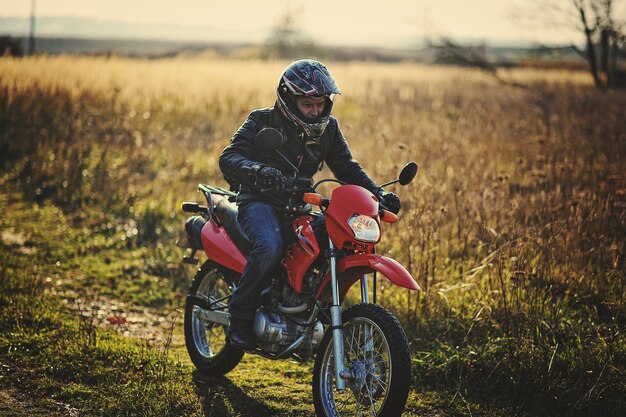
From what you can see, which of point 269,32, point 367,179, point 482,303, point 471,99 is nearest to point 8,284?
point 367,179

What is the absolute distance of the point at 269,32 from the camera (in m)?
57.8

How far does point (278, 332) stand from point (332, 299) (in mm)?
502

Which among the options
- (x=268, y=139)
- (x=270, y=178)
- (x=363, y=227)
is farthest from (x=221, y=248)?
(x=363, y=227)

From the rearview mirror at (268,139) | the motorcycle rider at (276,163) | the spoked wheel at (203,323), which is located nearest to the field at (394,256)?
the spoked wheel at (203,323)

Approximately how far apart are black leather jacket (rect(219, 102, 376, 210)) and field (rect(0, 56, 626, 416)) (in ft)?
4.77

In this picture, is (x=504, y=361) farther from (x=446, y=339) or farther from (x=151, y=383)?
(x=151, y=383)

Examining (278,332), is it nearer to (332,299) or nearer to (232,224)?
(332,299)

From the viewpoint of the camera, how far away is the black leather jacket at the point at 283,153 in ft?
16.4

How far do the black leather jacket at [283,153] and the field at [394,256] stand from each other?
146 centimetres

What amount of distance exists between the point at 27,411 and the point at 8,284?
9.41 ft

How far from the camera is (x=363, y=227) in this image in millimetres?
4246

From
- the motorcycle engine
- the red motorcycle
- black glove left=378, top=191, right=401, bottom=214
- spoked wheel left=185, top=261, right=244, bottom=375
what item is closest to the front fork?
the red motorcycle

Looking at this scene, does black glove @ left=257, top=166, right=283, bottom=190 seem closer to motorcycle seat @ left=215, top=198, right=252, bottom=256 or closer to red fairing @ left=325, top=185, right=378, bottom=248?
red fairing @ left=325, top=185, right=378, bottom=248

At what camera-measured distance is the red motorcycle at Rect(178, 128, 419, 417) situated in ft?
13.6
